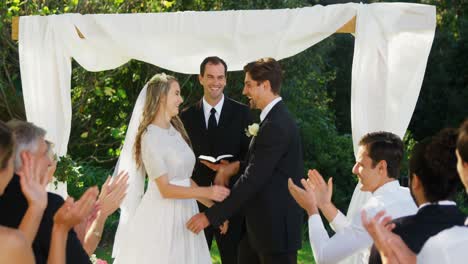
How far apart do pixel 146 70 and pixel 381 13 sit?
16.4ft

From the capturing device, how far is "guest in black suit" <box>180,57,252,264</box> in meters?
6.03

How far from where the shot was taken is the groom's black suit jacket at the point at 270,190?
17.1ft

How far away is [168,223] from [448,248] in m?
3.23

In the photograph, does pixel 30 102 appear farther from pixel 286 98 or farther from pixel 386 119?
pixel 286 98

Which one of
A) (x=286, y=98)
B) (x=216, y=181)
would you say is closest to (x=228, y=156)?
(x=216, y=181)

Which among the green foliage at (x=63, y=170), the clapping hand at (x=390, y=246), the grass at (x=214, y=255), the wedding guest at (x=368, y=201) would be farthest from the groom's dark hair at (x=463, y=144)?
the grass at (x=214, y=255)

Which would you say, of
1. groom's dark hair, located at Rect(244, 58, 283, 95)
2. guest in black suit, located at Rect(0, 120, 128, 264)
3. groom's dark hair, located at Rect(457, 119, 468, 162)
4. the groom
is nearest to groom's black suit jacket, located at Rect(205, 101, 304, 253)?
the groom

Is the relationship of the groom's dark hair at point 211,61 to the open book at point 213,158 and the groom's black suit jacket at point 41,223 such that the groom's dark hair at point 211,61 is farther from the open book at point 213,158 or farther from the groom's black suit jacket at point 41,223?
the groom's black suit jacket at point 41,223

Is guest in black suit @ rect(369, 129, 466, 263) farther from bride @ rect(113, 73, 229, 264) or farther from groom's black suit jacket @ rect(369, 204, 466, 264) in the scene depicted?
bride @ rect(113, 73, 229, 264)

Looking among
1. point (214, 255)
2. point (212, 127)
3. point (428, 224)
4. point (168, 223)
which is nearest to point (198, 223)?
point (168, 223)

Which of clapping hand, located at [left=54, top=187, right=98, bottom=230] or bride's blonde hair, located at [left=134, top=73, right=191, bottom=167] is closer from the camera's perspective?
clapping hand, located at [left=54, top=187, right=98, bottom=230]

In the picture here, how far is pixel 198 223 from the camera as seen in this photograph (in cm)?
548

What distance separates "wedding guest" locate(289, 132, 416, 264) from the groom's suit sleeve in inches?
49.4

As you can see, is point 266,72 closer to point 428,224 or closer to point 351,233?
point 351,233
